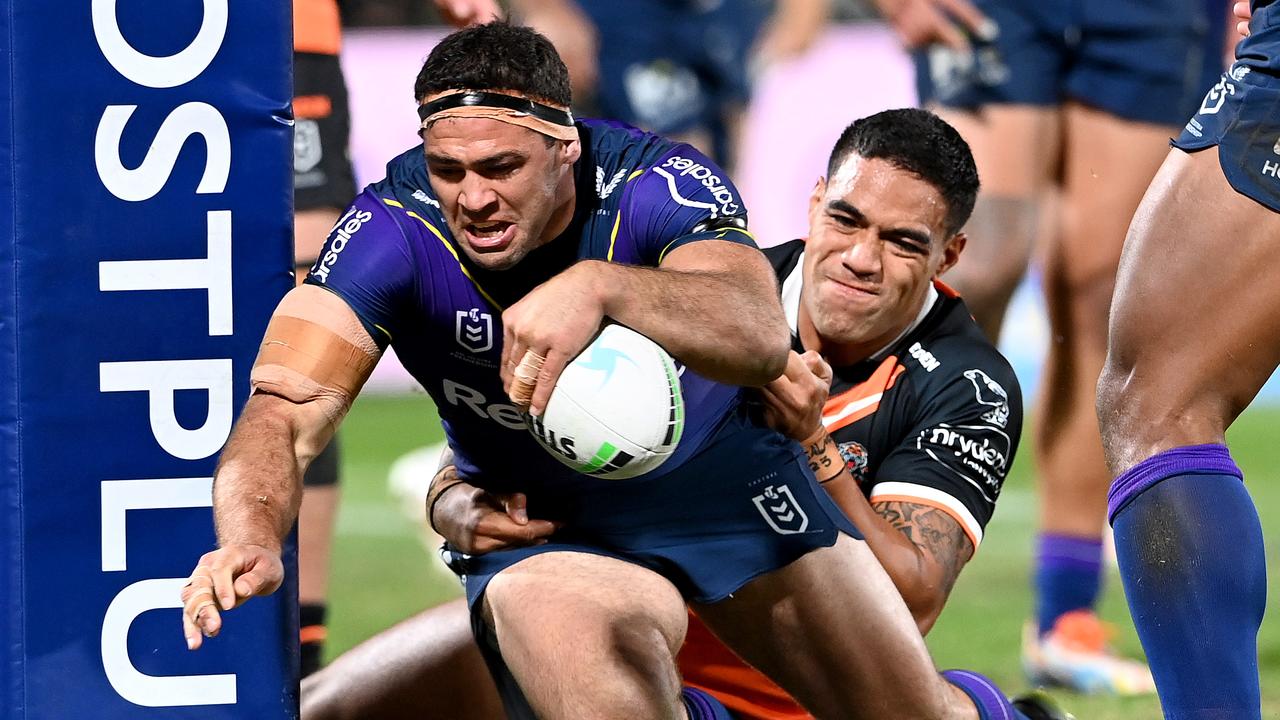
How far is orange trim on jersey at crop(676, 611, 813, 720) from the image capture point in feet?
12.1

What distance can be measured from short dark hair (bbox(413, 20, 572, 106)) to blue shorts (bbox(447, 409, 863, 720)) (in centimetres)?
71

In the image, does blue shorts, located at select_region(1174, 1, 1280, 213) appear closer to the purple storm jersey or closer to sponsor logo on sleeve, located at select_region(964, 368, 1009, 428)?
the purple storm jersey

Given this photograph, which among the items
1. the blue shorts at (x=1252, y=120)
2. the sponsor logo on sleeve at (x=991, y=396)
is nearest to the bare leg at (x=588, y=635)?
the sponsor logo on sleeve at (x=991, y=396)

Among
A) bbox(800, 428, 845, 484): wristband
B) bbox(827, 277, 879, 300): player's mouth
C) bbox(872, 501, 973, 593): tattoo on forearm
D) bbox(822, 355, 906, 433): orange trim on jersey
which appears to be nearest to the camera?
bbox(800, 428, 845, 484): wristband

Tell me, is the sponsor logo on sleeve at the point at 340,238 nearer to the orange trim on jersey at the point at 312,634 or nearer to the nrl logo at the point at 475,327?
the nrl logo at the point at 475,327

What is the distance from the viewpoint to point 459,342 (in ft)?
→ 10.2

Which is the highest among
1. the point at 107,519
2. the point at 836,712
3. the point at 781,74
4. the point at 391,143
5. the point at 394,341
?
the point at 394,341

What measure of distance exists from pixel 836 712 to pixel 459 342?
99cm

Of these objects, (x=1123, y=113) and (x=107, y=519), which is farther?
(x=1123, y=113)

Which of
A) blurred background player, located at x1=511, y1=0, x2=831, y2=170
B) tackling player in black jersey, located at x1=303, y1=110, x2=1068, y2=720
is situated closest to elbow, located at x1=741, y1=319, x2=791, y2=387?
tackling player in black jersey, located at x1=303, y1=110, x2=1068, y2=720

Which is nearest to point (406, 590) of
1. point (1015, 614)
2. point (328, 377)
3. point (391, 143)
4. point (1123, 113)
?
point (1015, 614)

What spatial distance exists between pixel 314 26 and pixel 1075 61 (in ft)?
7.41

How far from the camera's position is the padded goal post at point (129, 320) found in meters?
2.97

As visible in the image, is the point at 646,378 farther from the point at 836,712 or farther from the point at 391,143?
the point at 391,143
